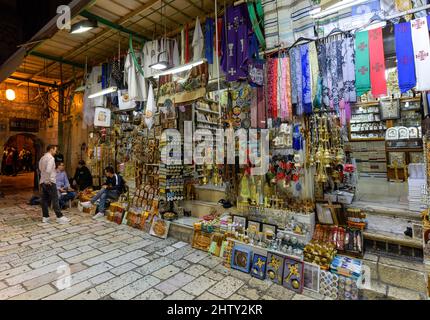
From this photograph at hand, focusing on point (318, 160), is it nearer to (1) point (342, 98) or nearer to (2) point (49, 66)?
(1) point (342, 98)

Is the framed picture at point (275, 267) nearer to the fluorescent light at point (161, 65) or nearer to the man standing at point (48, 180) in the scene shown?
the fluorescent light at point (161, 65)

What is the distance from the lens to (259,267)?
3242mm

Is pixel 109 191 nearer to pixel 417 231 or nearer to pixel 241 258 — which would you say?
pixel 241 258

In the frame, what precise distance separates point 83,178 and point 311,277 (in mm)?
8071

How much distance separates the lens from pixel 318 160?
3592mm

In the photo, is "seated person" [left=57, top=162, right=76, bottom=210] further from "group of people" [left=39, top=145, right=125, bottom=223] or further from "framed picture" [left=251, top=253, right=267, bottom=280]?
"framed picture" [left=251, top=253, right=267, bottom=280]

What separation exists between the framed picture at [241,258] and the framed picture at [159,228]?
5.94 ft

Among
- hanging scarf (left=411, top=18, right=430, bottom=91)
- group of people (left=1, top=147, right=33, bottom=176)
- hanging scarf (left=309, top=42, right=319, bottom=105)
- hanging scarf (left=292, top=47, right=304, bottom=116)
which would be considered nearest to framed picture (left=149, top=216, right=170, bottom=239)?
hanging scarf (left=292, top=47, right=304, bottom=116)

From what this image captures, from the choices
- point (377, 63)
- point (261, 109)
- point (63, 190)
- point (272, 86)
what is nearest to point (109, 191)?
point (63, 190)

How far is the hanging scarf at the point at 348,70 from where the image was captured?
10.1ft

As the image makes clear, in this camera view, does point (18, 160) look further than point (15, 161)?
Yes

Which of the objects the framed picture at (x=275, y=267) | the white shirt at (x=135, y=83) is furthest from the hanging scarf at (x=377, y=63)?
the white shirt at (x=135, y=83)

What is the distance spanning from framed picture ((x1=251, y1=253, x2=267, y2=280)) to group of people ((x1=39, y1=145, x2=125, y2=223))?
4744mm

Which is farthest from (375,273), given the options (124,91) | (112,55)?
(112,55)
